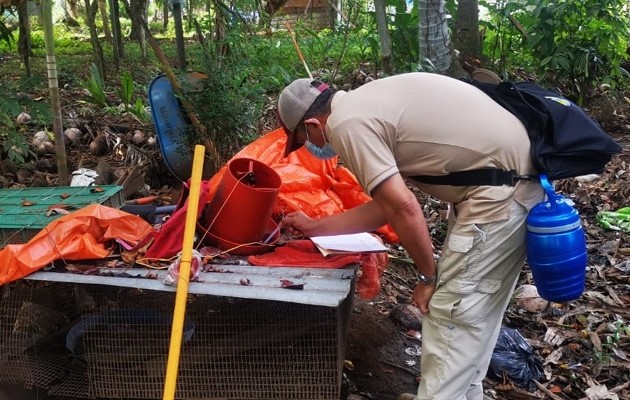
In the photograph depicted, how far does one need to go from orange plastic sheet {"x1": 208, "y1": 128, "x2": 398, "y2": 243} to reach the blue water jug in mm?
1178

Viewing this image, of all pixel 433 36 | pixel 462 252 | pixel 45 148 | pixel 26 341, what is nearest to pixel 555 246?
pixel 462 252

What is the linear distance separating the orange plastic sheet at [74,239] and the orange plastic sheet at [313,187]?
52 cm

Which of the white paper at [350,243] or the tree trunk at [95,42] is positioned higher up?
the tree trunk at [95,42]

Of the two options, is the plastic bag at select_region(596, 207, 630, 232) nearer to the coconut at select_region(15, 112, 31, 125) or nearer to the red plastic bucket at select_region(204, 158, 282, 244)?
the red plastic bucket at select_region(204, 158, 282, 244)

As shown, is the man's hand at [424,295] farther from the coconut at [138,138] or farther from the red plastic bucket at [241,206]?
the coconut at [138,138]

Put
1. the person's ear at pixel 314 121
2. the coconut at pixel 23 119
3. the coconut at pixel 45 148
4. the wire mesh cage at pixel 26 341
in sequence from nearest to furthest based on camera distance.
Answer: the person's ear at pixel 314 121 < the wire mesh cage at pixel 26 341 < the coconut at pixel 45 148 < the coconut at pixel 23 119

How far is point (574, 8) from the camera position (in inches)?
287

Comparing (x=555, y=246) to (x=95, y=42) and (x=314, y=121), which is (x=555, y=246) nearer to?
(x=314, y=121)

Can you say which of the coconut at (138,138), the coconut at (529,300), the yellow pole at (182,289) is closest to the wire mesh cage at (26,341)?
the yellow pole at (182,289)

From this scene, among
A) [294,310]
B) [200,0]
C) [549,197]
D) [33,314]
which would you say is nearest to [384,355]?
[294,310]

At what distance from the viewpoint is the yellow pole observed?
98.0 inches

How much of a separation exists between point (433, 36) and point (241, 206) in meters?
3.63

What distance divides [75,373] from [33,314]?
386 mm

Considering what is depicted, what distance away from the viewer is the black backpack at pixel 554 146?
2516mm
